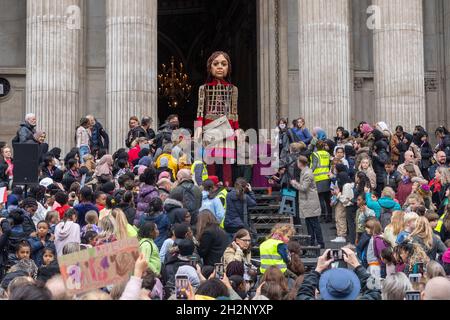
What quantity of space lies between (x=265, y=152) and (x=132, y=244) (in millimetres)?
15754

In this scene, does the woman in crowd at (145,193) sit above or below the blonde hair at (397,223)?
above

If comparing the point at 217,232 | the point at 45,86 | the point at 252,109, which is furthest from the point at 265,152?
the point at 252,109

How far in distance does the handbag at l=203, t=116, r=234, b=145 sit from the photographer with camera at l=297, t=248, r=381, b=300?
1041 centimetres

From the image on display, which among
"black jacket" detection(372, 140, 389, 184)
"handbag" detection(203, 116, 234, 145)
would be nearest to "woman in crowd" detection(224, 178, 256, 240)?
"handbag" detection(203, 116, 234, 145)

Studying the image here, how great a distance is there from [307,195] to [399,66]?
9795 millimetres

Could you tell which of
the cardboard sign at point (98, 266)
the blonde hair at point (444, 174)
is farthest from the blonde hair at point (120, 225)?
the blonde hair at point (444, 174)

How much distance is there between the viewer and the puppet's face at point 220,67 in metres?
21.8

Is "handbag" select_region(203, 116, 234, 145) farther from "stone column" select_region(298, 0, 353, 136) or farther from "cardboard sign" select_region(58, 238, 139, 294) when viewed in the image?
"cardboard sign" select_region(58, 238, 139, 294)

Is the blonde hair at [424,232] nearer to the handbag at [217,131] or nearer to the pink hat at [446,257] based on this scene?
the pink hat at [446,257]

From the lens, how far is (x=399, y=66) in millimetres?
29938

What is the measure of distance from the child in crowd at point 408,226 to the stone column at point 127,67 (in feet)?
42.4

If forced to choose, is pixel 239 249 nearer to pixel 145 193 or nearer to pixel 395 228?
pixel 395 228
